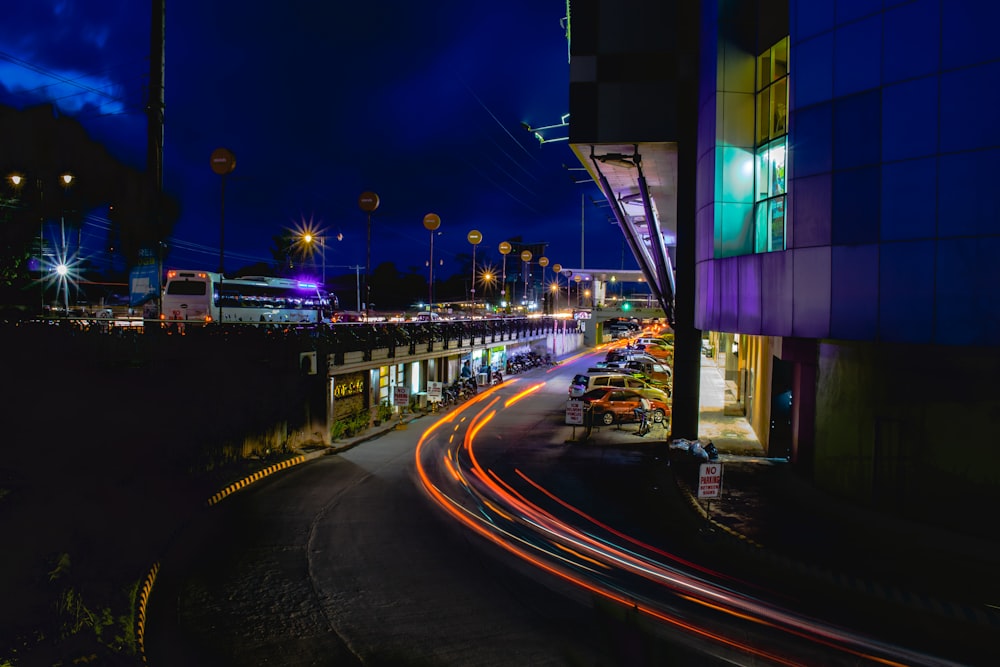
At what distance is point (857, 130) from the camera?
14.8 meters

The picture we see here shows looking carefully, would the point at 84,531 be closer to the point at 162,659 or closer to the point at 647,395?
the point at 162,659

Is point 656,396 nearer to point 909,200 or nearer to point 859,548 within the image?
point 859,548

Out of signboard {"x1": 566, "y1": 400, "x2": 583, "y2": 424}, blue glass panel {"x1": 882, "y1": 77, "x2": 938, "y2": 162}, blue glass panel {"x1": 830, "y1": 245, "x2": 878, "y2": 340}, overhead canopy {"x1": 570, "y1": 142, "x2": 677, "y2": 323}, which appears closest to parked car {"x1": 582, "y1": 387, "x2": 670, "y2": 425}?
signboard {"x1": 566, "y1": 400, "x2": 583, "y2": 424}

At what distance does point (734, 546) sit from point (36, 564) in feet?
45.7

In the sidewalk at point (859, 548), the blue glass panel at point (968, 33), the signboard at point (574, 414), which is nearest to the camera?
the sidewalk at point (859, 548)

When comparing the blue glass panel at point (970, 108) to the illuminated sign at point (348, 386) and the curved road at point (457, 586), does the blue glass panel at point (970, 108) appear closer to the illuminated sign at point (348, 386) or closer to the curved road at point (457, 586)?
the curved road at point (457, 586)

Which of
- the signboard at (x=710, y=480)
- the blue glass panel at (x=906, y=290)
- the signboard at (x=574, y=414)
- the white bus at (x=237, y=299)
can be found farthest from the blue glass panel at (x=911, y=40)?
the white bus at (x=237, y=299)

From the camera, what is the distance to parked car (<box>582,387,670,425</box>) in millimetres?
28625

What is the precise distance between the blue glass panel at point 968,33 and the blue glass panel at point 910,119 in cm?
60

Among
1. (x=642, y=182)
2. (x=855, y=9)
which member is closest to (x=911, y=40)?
(x=855, y=9)

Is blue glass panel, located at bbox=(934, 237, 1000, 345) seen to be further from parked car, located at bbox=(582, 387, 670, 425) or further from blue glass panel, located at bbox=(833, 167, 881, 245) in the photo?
parked car, located at bbox=(582, 387, 670, 425)

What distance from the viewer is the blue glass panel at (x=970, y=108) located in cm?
1262

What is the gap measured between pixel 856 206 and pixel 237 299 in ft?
106

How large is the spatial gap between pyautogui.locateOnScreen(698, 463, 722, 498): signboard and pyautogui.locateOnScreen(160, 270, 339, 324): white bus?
85.9 ft
